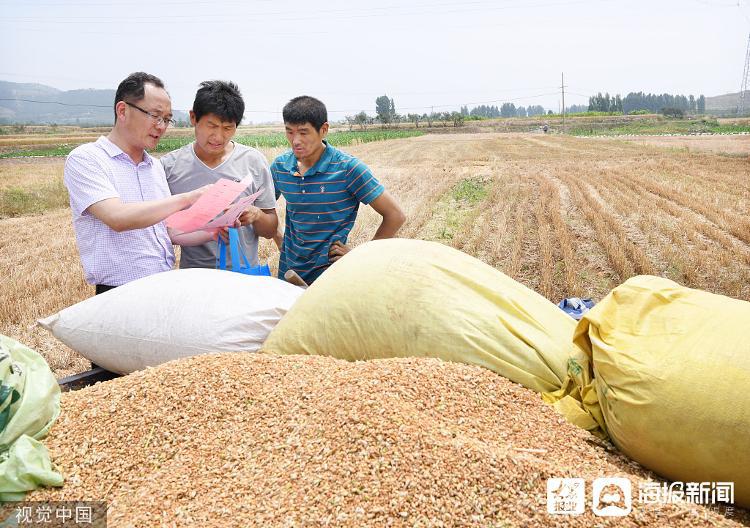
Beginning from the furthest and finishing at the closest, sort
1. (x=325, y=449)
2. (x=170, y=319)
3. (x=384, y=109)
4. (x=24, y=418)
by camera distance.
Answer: (x=384, y=109) < (x=170, y=319) < (x=24, y=418) < (x=325, y=449)

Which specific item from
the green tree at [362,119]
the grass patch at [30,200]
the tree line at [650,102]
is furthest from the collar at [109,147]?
the tree line at [650,102]

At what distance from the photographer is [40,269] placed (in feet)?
18.8

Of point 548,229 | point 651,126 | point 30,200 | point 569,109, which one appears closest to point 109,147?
point 548,229

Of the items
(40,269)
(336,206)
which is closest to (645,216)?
(336,206)

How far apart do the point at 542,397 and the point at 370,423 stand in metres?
0.57

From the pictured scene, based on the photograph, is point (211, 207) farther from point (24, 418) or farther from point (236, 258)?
point (24, 418)

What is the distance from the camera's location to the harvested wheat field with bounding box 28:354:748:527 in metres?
1.17

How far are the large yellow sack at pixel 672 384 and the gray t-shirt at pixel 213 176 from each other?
4.97 ft

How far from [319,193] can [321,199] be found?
27 mm

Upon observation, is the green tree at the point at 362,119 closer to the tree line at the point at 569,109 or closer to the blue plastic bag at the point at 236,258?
the tree line at the point at 569,109

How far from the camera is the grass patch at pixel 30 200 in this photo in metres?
10.1

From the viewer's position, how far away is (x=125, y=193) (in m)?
2.20

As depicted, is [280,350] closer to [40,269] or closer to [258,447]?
[258,447]

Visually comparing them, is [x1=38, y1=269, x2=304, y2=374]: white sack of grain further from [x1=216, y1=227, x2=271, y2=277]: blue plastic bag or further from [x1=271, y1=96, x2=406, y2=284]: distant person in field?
[x1=271, y1=96, x2=406, y2=284]: distant person in field
